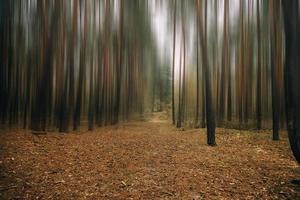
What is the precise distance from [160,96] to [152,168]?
8.30 feet

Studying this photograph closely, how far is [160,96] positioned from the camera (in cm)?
538

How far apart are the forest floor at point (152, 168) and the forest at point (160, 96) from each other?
0.02 metres

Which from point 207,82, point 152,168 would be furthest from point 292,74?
point 152,168

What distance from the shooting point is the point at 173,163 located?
11.0ft

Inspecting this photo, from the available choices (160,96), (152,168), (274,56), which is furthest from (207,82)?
(152,168)

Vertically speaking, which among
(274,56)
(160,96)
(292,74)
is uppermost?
(274,56)

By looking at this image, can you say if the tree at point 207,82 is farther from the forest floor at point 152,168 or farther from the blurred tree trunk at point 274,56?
the blurred tree trunk at point 274,56

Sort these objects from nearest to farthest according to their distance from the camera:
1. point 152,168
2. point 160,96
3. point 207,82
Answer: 1. point 152,168
2. point 207,82
3. point 160,96

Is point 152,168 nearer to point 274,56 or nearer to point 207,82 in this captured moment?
point 207,82

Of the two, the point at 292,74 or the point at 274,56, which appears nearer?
the point at 292,74

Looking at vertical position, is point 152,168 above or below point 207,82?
below

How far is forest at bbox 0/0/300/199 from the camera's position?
8.96 feet

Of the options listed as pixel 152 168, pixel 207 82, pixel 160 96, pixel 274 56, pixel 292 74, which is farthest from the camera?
pixel 160 96

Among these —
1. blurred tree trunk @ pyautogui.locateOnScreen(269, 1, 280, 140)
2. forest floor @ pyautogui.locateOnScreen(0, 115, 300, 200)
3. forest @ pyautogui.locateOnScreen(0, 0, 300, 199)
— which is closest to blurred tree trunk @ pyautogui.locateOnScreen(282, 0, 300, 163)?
forest @ pyautogui.locateOnScreen(0, 0, 300, 199)
